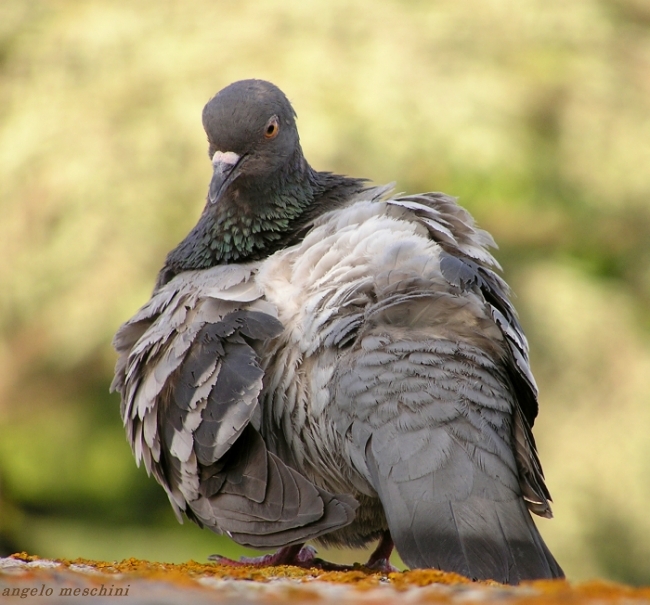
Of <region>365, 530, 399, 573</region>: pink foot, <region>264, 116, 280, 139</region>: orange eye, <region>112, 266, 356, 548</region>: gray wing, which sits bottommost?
<region>365, 530, 399, 573</region>: pink foot

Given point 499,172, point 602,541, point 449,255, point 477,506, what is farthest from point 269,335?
point 499,172

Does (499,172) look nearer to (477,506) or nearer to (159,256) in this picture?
(159,256)

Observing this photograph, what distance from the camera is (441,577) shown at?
3129 mm

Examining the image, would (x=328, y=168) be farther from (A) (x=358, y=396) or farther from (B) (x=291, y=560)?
(A) (x=358, y=396)

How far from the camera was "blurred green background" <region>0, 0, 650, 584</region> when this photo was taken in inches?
391

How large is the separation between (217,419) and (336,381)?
62cm

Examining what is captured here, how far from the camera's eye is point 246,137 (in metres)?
5.29

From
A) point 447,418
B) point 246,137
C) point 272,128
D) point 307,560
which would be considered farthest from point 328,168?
point 447,418

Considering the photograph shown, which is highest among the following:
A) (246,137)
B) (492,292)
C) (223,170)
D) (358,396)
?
(246,137)

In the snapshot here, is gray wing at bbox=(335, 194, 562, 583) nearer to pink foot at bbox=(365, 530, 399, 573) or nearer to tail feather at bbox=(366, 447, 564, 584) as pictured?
tail feather at bbox=(366, 447, 564, 584)

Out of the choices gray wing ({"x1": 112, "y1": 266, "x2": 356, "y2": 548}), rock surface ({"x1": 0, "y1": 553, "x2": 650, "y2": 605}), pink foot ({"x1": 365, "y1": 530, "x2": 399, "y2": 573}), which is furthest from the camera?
pink foot ({"x1": 365, "y1": 530, "x2": 399, "y2": 573})

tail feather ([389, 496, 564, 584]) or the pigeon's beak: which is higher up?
the pigeon's beak

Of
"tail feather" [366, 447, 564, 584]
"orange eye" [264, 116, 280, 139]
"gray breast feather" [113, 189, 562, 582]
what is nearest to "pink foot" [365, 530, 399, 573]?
"gray breast feather" [113, 189, 562, 582]

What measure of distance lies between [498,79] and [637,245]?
3160 mm
